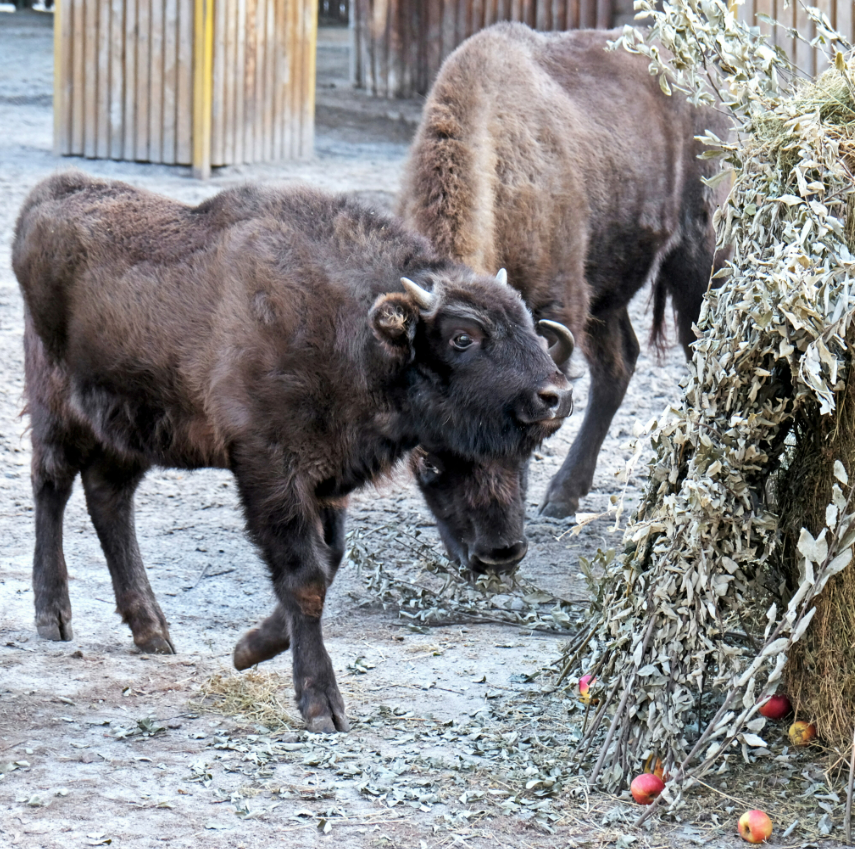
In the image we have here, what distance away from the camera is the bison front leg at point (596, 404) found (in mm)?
6672

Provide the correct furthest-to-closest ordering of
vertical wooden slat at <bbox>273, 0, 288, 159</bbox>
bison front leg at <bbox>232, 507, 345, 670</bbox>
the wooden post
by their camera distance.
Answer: vertical wooden slat at <bbox>273, 0, 288, 159</bbox> < the wooden post < bison front leg at <bbox>232, 507, 345, 670</bbox>

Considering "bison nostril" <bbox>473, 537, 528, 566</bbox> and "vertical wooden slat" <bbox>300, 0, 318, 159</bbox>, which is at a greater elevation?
"vertical wooden slat" <bbox>300, 0, 318, 159</bbox>

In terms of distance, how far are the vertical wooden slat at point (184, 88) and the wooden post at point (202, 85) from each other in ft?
0.19

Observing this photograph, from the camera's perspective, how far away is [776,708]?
142 inches

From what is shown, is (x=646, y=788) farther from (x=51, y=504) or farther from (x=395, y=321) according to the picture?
(x=51, y=504)

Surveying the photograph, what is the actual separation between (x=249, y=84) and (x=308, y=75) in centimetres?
104

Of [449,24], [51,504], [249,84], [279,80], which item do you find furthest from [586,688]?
[449,24]

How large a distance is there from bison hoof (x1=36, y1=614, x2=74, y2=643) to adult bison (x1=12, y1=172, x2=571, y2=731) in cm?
27

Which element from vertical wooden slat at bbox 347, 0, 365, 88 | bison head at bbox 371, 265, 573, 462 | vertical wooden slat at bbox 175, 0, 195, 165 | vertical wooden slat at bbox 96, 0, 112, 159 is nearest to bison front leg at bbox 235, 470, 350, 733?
bison head at bbox 371, 265, 573, 462

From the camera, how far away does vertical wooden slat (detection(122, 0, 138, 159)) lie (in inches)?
460

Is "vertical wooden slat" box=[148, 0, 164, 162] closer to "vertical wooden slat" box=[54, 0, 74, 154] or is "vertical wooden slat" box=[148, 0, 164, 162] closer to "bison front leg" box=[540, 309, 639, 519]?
"vertical wooden slat" box=[54, 0, 74, 154]

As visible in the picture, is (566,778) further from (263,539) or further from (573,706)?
(263,539)

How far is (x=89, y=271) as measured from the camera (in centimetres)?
447

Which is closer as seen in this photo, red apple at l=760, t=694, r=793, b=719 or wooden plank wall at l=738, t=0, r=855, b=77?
red apple at l=760, t=694, r=793, b=719
